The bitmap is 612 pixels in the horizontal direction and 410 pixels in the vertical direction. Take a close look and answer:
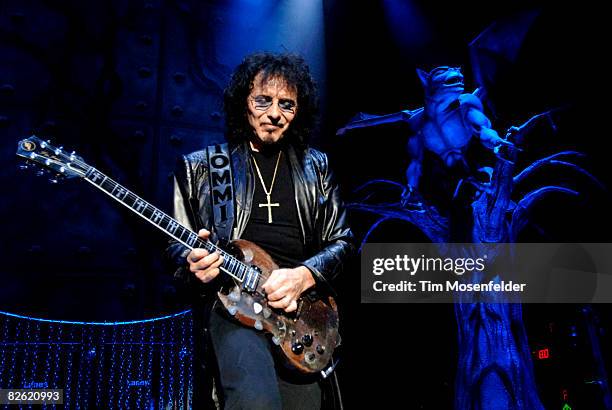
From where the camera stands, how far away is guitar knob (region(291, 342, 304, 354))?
1834mm

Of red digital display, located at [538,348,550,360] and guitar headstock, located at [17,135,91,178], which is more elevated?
guitar headstock, located at [17,135,91,178]

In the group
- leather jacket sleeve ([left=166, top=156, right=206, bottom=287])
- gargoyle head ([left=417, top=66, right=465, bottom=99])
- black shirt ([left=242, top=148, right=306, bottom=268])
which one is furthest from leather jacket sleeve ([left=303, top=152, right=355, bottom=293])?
gargoyle head ([left=417, top=66, right=465, bottom=99])

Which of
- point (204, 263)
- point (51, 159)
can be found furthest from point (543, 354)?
point (51, 159)

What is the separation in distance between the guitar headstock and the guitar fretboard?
0.05 m

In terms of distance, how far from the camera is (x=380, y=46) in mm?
5078

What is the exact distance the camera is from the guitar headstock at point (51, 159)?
6.23 feet

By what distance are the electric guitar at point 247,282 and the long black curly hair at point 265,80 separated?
2.20 feet

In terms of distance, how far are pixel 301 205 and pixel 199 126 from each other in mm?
2546

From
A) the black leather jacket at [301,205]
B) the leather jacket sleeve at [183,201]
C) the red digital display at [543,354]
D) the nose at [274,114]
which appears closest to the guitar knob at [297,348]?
the black leather jacket at [301,205]

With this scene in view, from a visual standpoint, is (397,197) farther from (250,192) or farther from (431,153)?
(250,192)

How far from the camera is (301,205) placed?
219cm

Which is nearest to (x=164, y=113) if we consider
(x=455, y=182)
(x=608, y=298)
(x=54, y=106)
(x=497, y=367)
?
(x=54, y=106)

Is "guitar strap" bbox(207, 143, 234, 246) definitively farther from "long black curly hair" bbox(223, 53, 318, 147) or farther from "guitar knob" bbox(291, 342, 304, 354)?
"guitar knob" bbox(291, 342, 304, 354)

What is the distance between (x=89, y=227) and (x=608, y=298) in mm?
3986
